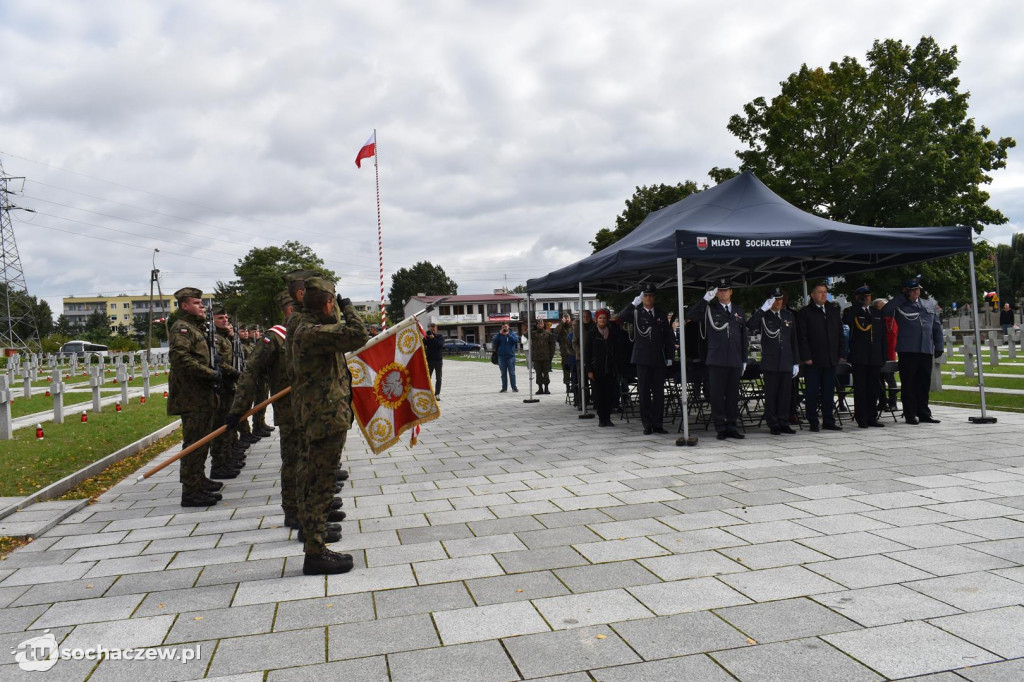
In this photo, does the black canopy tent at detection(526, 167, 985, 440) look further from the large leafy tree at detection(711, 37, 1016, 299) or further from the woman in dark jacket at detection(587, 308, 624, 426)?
the large leafy tree at detection(711, 37, 1016, 299)

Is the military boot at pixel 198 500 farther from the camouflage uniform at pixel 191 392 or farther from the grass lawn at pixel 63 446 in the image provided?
the grass lawn at pixel 63 446

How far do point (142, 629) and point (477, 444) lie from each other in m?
6.28

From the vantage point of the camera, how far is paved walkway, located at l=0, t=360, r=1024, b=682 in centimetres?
315

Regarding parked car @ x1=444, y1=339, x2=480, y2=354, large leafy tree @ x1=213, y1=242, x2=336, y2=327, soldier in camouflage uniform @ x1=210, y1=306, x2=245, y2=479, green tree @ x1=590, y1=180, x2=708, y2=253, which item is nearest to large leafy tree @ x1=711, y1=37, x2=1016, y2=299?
green tree @ x1=590, y1=180, x2=708, y2=253

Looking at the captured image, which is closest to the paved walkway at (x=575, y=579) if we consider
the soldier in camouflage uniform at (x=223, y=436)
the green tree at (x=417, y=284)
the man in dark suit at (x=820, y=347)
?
the soldier in camouflage uniform at (x=223, y=436)

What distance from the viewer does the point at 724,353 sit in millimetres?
9164

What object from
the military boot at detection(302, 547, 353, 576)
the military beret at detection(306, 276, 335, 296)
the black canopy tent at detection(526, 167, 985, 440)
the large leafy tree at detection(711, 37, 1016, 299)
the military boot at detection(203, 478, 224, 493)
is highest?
the large leafy tree at detection(711, 37, 1016, 299)

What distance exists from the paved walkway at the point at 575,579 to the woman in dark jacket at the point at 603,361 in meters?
3.55

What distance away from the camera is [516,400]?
54.1ft

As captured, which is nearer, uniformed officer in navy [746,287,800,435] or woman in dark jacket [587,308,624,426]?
uniformed officer in navy [746,287,800,435]

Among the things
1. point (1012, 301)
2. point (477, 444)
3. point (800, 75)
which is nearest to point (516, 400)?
point (477, 444)

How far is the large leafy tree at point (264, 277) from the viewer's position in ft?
229

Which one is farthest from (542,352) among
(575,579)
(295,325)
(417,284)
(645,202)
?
(417,284)

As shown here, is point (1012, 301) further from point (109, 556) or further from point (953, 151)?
point (109, 556)
